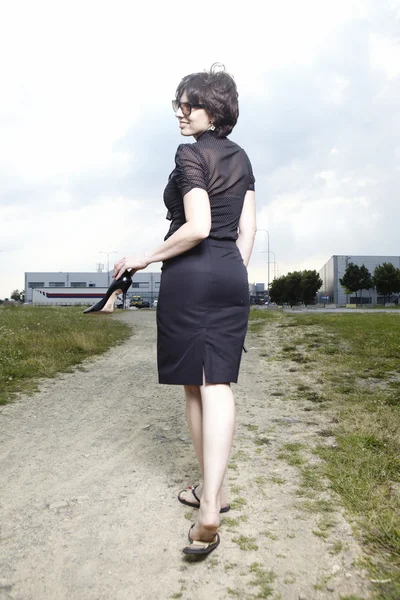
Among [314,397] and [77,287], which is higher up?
[77,287]

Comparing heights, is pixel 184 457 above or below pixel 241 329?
below

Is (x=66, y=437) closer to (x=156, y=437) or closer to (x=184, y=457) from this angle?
(x=156, y=437)

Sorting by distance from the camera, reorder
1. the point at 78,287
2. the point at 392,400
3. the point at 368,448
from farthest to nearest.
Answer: the point at 78,287, the point at 392,400, the point at 368,448

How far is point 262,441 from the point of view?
3.93 m

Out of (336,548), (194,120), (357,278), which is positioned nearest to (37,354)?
(194,120)

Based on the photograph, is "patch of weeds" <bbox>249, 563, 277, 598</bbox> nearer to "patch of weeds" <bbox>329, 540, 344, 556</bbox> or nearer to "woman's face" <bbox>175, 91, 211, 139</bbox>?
"patch of weeds" <bbox>329, 540, 344, 556</bbox>

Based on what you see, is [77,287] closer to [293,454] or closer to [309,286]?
[309,286]

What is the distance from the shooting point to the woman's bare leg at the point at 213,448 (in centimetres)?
229

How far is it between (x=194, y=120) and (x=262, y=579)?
6.73ft

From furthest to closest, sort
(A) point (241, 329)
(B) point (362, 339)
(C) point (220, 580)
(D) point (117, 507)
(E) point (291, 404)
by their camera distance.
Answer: (B) point (362, 339), (E) point (291, 404), (D) point (117, 507), (A) point (241, 329), (C) point (220, 580)

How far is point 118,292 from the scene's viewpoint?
2.64m

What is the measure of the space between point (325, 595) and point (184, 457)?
1.76 meters

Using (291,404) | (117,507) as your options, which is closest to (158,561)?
(117,507)

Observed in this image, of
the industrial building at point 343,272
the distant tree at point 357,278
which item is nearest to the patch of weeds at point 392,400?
the distant tree at point 357,278
